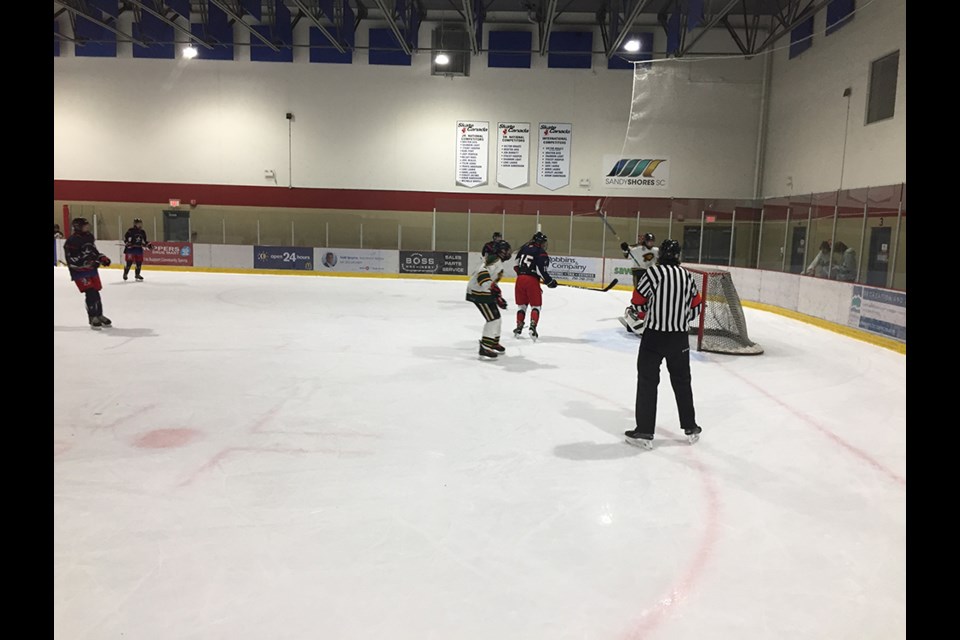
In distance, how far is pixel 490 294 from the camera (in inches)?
248

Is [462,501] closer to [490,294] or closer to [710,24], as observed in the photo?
[490,294]

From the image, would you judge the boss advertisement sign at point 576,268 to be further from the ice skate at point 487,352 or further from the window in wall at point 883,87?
the ice skate at point 487,352

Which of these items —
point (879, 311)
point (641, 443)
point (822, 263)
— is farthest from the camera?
point (822, 263)

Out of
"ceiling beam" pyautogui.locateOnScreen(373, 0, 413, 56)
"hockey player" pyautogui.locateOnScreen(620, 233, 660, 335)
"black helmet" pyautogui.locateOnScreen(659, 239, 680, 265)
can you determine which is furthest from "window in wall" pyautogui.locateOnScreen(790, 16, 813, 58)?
"black helmet" pyautogui.locateOnScreen(659, 239, 680, 265)

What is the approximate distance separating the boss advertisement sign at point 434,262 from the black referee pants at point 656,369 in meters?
13.3

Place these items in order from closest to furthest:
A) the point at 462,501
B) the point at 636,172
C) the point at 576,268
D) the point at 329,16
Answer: the point at 462,501
the point at 329,16
the point at 576,268
the point at 636,172

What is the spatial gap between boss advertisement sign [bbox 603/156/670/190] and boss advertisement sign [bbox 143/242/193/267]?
12.2 meters

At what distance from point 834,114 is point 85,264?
1444cm

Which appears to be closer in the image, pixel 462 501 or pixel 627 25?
pixel 462 501

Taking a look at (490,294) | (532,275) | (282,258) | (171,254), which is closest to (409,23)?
(282,258)

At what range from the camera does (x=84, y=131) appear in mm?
18641

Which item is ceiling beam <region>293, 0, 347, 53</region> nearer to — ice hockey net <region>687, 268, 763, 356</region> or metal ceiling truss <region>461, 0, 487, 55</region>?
metal ceiling truss <region>461, 0, 487, 55</region>

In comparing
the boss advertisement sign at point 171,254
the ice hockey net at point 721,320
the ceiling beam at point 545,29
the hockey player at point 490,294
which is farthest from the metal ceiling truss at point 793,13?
the boss advertisement sign at point 171,254

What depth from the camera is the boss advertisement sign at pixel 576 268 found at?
15953mm
